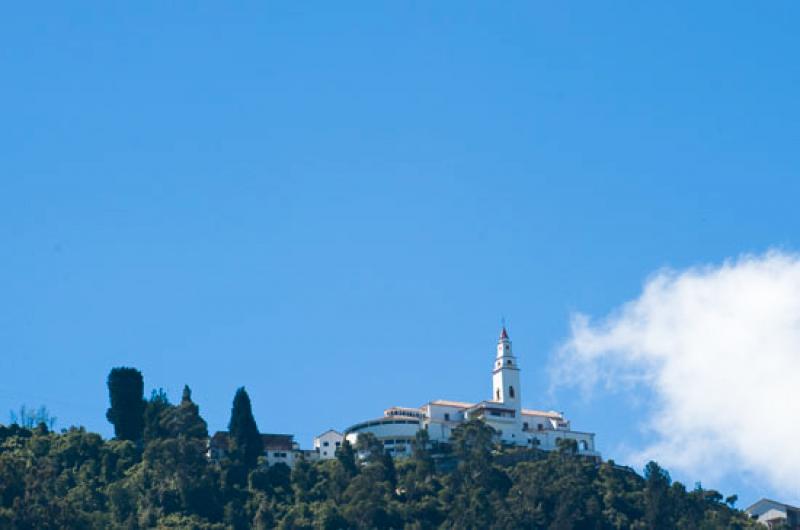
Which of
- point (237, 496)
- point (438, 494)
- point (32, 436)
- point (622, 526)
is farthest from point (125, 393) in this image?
point (622, 526)

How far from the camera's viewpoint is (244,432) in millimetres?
143625

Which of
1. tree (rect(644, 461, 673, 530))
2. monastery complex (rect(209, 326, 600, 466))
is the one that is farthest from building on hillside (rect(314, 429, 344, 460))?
tree (rect(644, 461, 673, 530))

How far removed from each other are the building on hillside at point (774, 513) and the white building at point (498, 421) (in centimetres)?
1478

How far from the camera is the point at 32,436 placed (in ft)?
479

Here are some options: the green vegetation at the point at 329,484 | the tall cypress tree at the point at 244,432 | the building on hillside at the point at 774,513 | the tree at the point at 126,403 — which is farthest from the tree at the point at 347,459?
the building on hillside at the point at 774,513

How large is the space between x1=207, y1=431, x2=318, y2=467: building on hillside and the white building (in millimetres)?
5374

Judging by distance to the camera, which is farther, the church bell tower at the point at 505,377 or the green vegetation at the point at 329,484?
the church bell tower at the point at 505,377

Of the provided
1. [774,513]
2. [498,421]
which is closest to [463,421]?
[498,421]

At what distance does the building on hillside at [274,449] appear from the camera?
14450cm

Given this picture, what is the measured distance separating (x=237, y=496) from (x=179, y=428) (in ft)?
30.0

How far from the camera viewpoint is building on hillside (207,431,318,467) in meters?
144

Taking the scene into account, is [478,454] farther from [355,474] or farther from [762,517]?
[762,517]

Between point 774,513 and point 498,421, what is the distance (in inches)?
984

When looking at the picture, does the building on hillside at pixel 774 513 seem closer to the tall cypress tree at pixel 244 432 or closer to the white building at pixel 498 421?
the white building at pixel 498 421
